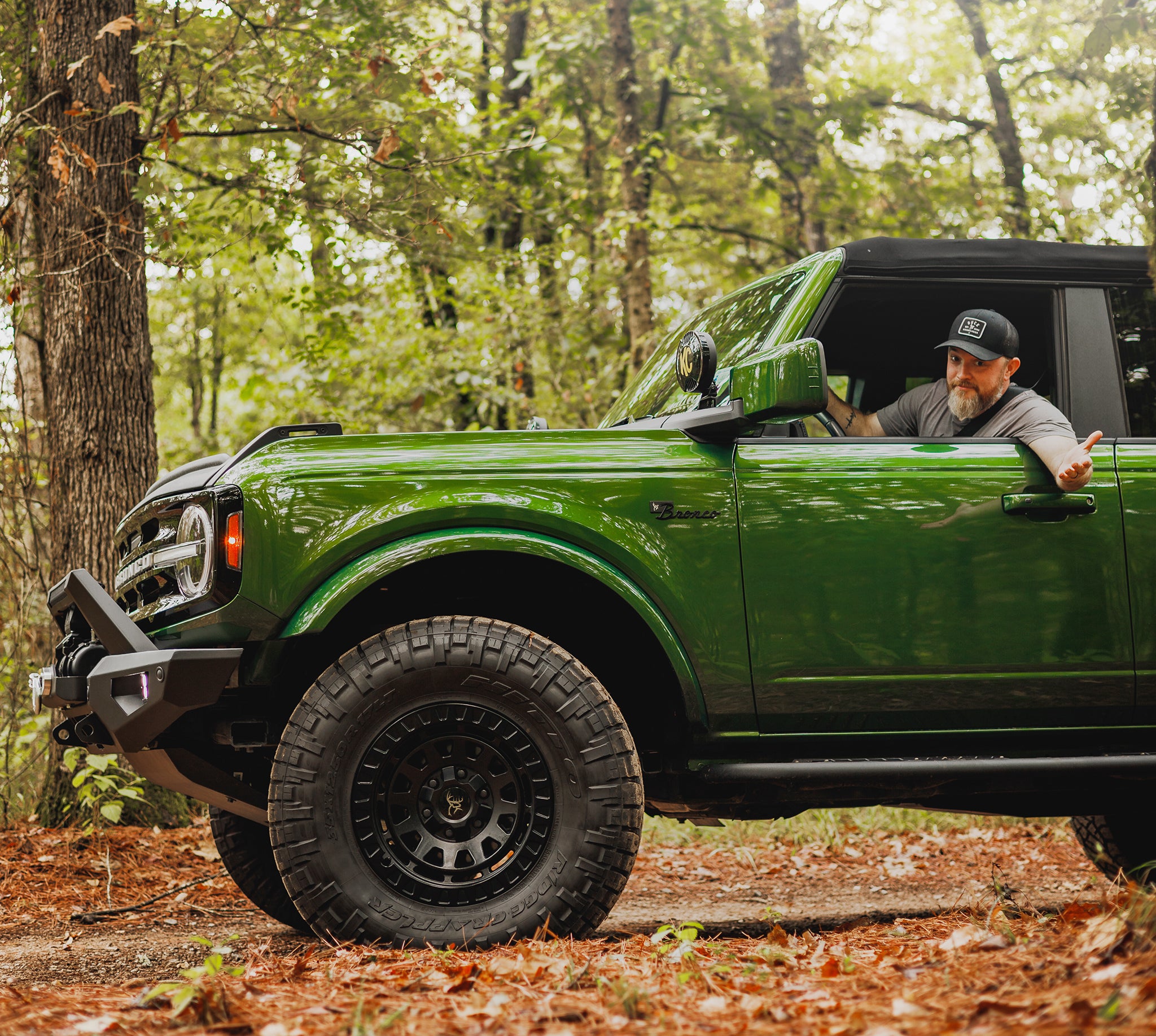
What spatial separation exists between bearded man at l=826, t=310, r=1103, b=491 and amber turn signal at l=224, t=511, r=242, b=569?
185 cm

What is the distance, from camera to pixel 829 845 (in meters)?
6.41

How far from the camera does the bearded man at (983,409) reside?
3531mm

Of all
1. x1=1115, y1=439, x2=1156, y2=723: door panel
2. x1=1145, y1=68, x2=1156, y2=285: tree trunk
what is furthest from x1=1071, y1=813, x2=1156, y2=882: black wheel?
x1=1145, y1=68, x2=1156, y2=285: tree trunk

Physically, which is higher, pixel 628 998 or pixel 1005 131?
pixel 1005 131

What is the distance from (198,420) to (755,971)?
2178 cm

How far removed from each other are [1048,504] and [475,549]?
5.92ft

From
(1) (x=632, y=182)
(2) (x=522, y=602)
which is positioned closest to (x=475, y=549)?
(2) (x=522, y=602)

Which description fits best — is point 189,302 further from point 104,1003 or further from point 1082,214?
point 104,1003

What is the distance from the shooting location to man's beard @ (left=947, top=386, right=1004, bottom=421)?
3.92m

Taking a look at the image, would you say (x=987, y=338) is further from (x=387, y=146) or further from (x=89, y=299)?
(x=89, y=299)

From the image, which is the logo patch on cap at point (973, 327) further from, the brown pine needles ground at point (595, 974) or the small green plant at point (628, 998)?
the small green plant at point (628, 998)

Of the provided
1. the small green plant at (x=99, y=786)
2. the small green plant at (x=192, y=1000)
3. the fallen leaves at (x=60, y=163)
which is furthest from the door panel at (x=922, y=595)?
the fallen leaves at (x=60, y=163)

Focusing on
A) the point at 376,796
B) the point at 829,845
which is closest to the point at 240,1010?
the point at 376,796

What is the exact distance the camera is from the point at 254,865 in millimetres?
4102
